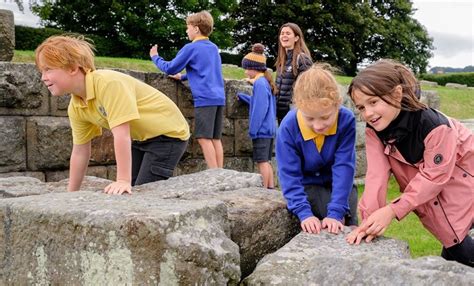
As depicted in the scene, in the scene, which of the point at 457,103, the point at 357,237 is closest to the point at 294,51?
the point at 357,237

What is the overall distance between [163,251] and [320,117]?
129cm

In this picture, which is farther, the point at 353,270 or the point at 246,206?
the point at 246,206

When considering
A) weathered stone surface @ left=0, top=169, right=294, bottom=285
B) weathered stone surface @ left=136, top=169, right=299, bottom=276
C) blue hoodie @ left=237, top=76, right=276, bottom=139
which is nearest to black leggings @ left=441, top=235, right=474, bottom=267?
weathered stone surface @ left=136, top=169, right=299, bottom=276

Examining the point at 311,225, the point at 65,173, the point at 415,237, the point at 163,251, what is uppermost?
the point at 163,251

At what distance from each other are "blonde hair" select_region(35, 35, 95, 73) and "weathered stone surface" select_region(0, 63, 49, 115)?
1854mm

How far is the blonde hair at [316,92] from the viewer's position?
315 centimetres

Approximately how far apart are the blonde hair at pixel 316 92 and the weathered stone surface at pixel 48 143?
3.03 meters

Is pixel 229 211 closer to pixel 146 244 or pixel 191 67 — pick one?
pixel 146 244

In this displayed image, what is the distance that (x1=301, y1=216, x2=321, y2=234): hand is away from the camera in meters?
3.08

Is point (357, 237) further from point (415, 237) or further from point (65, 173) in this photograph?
point (65, 173)

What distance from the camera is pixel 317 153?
343 cm

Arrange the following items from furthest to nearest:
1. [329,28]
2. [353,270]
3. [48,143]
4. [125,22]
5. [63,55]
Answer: [329,28] → [125,22] → [48,143] → [63,55] → [353,270]

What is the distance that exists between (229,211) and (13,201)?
1.01 metres

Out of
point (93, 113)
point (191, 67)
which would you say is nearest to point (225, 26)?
point (191, 67)
